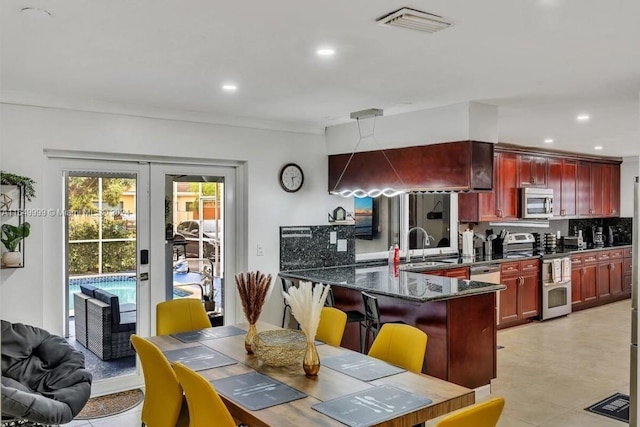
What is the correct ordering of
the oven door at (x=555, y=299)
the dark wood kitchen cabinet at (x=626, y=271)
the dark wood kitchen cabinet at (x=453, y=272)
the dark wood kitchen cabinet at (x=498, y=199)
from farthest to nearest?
1. the dark wood kitchen cabinet at (x=626, y=271)
2. the oven door at (x=555, y=299)
3. the dark wood kitchen cabinet at (x=498, y=199)
4. the dark wood kitchen cabinet at (x=453, y=272)

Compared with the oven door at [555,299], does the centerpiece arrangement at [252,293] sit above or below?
above

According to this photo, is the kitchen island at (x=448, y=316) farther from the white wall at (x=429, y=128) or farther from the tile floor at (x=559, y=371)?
the white wall at (x=429, y=128)

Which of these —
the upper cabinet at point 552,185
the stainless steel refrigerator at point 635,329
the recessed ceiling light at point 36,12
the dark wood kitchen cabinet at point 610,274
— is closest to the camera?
the recessed ceiling light at point 36,12

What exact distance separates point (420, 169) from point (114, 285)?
290 centimetres

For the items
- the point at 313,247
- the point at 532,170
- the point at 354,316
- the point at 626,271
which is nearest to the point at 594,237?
the point at 626,271

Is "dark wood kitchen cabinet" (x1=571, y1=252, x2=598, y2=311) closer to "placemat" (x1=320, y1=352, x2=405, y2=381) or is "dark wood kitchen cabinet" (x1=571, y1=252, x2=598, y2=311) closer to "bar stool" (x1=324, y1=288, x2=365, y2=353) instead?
"bar stool" (x1=324, y1=288, x2=365, y2=353)

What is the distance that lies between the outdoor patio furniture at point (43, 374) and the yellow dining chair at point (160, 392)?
1.72 ft

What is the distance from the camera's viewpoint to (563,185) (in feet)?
25.8

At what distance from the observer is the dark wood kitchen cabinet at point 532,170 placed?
7152 millimetres

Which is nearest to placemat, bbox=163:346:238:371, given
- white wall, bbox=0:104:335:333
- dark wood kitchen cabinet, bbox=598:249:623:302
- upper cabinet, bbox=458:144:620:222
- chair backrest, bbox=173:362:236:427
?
chair backrest, bbox=173:362:236:427

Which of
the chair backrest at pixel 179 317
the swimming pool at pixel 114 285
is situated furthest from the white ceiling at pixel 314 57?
the chair backrest at pixel 179 317

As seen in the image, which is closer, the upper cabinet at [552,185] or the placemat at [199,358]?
the placemat at [199,358]

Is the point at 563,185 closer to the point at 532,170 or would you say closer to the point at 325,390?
the point at 532,170

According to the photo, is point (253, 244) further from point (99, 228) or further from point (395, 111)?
point (395, 111)
